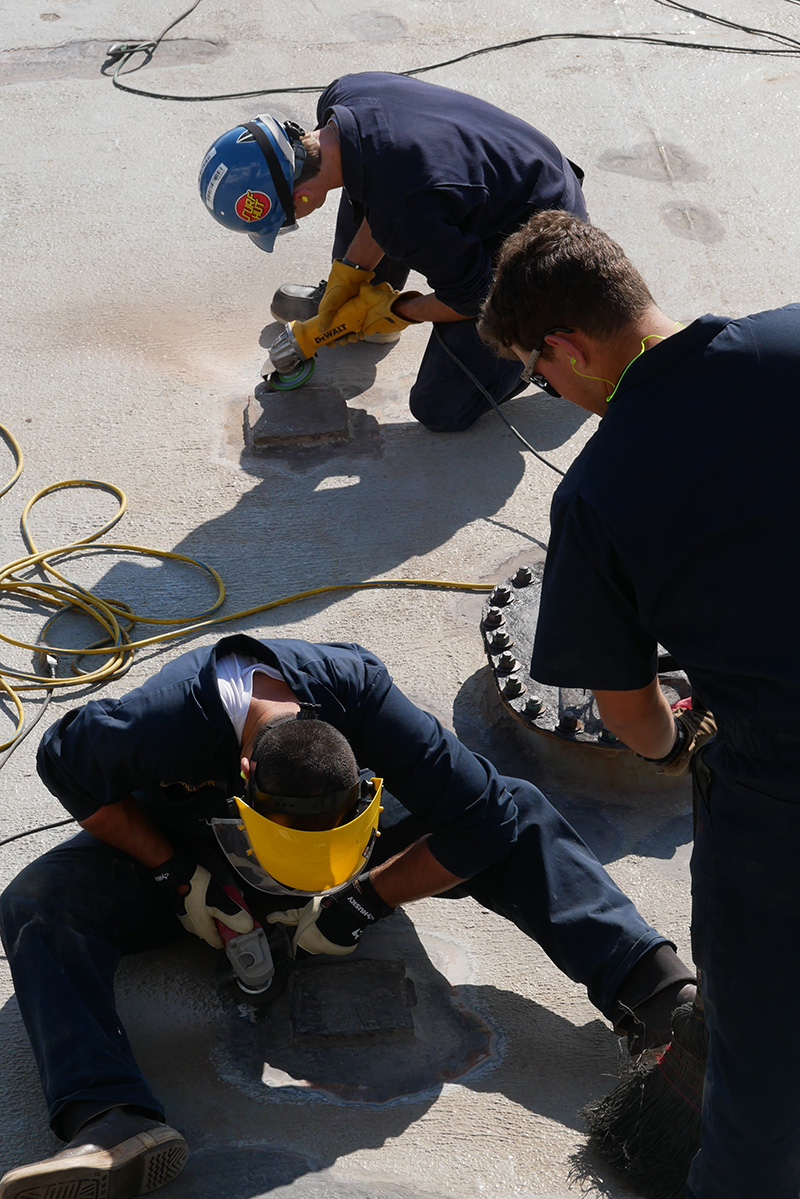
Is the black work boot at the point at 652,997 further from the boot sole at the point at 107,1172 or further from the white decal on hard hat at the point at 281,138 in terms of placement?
the white decal on hard hat at the point at 281,138

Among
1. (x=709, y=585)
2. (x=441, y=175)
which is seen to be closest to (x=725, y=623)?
(x=709, y=585)

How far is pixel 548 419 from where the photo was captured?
4527 mm

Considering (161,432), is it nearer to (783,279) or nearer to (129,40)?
(783,279)

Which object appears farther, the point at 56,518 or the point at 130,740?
the point at 56,518

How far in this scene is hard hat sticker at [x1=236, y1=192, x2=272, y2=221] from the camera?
3947mm

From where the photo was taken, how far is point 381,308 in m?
4.32

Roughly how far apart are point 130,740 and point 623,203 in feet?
14.4

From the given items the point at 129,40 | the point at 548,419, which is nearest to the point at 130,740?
the point at 548,419

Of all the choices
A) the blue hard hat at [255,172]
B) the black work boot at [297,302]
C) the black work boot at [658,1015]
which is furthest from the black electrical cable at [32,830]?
the black work boot at [297,302]

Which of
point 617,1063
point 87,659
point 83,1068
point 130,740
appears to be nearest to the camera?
point 83,1068

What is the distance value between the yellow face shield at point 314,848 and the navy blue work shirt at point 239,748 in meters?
0.15

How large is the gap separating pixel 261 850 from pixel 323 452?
7.74ft

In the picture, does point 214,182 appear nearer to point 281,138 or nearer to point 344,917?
point 281,138

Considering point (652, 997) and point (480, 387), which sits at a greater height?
point (480, 387)
